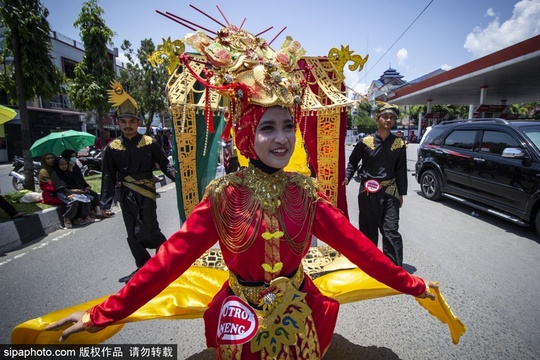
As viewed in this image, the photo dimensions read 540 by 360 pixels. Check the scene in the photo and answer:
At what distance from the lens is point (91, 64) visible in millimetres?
11219

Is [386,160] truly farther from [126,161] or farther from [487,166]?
[487,166]

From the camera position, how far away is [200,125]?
2898 mm

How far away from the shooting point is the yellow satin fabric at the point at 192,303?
150 cm

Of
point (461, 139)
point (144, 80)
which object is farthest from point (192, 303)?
point (144, 80)

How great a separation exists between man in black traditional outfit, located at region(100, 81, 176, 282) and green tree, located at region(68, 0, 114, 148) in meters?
8.92

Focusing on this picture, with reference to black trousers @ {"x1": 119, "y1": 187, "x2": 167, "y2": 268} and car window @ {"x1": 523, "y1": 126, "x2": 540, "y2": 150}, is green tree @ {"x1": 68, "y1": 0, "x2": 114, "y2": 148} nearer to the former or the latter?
black trousers @ {"x1": 119, "y1": 187, "x2": 167, "y2": 268}

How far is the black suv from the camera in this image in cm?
478

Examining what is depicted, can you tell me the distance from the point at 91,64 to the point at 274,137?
12.7 metres

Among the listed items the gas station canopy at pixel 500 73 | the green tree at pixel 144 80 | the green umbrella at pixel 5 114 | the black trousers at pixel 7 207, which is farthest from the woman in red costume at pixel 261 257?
the green tree at pixel 144 80

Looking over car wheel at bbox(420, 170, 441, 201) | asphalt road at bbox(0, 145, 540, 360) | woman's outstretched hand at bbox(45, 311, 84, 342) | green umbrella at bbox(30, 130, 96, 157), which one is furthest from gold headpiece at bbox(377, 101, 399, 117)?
green umbrella at bbox(30, 130, 96, 157)

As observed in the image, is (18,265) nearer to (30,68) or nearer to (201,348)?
(201,348)

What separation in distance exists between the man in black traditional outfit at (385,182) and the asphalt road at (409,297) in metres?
0.69

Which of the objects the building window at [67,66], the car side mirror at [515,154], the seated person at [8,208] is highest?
the building window at [67,66]

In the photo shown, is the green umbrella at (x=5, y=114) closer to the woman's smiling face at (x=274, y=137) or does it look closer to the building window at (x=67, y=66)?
the woman's smiling face at (x=274, y=137)
